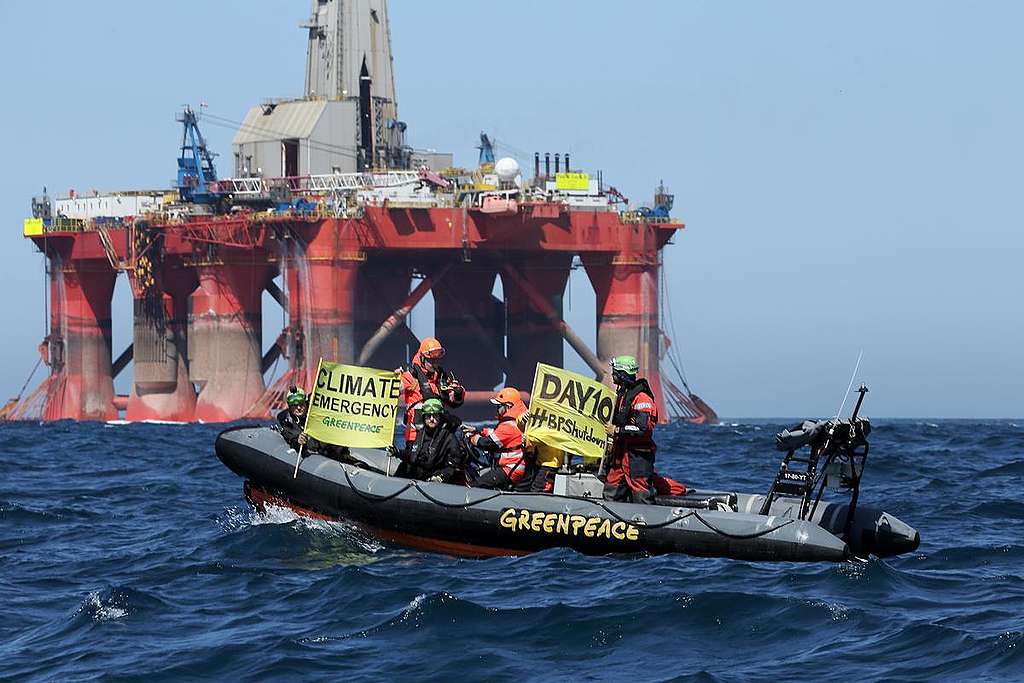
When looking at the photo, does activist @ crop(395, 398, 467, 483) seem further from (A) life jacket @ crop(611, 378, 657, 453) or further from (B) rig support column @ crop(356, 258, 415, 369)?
(B) rig support column @ crop(356, 258, 415, 369)

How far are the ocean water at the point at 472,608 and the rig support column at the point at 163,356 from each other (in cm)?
5382

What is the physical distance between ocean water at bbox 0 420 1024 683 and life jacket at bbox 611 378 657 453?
1515mm

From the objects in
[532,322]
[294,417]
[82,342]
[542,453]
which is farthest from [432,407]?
[82,342]

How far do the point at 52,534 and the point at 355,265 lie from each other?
45.6m

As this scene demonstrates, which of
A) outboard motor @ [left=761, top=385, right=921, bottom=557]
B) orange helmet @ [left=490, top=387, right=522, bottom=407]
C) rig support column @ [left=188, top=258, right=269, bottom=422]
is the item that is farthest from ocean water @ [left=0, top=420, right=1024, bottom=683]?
rig support column @ [left=188, top=258, right=269, bottom=422]

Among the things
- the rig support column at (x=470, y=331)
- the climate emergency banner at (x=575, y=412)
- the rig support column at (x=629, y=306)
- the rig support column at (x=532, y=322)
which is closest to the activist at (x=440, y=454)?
the climate emergency banner at (x=575, y=412)

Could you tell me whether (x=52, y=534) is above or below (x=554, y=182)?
below

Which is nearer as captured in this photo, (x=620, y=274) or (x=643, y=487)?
(x=643, y=487)

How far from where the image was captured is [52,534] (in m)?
23.0

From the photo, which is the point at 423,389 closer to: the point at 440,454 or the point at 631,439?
the point at 440,454

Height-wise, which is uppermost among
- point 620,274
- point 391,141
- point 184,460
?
point 391,141

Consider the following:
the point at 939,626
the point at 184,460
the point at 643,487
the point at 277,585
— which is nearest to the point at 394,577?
the point at 277,585

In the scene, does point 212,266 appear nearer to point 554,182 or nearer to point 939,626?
point 554,182

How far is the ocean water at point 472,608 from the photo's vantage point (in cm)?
1409
